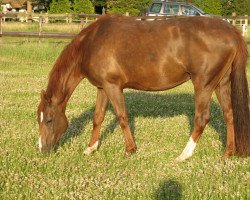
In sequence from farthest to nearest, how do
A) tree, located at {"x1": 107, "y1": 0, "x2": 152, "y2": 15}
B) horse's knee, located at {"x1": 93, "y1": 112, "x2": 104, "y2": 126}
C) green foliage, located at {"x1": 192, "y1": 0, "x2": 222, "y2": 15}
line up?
green foliage, located at {"x1": 192, "y1": 0, "x2": 222, "y2": 15}, tree, located at {"x1": 107, "y1": 0, "x2": 152, "y2": 15}, horse's knee, located at {"x1": 93, "y1": 112, "x2": 104, "y2": 126}

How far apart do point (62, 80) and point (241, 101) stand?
103 inches

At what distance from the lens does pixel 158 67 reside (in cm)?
636

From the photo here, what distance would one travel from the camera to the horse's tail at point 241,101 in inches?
244

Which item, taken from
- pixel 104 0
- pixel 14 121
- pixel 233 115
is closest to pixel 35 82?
pixel 14 121

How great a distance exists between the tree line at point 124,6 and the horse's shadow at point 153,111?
143ft

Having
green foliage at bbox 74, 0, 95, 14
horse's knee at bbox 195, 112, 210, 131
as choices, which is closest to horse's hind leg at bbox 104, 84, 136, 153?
horse's knee at bbox 195, 112, 210, 131

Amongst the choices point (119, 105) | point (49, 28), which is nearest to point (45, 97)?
point (119, 105)

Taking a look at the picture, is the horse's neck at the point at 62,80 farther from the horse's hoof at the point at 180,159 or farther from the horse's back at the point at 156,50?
the horse's hoof at the point at 180,159

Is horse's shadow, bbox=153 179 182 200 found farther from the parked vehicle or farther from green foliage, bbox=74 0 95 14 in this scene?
green foliage, bbox=74 0 95 14

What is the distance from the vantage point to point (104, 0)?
5894 cm

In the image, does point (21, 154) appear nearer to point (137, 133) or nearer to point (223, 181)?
point (137, 133)

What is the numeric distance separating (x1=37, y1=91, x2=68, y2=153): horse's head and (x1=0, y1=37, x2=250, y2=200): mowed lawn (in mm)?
189

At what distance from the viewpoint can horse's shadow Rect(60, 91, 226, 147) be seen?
8021 mm

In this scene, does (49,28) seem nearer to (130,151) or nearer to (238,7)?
(130,151)
